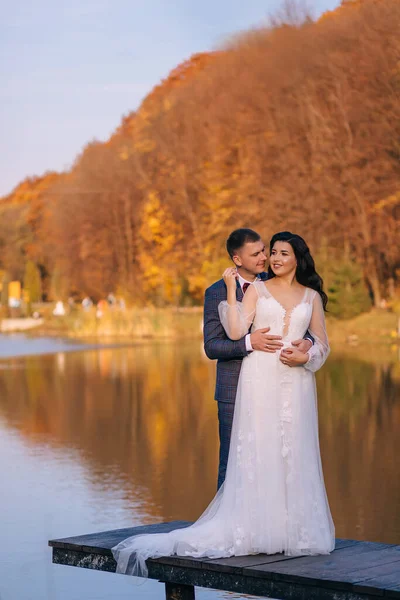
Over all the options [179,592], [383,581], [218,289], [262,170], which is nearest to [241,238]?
[218,289]

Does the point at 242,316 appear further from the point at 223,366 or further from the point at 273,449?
the point at 273,449

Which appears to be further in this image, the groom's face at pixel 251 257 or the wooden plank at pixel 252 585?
the groom's face at pixel 251 257

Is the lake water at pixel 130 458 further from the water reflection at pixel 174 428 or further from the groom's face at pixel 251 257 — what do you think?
the groom's face at pixel 251 257

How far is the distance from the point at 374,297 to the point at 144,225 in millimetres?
21398

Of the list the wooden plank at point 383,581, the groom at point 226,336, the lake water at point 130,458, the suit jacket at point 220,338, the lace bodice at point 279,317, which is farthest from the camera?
the lake water at point 130,458

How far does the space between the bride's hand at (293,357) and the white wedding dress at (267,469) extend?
0.05 metres

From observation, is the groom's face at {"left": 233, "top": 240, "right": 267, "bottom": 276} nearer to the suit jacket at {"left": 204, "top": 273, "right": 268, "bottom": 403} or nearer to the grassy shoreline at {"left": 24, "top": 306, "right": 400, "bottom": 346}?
the suit jacket at {"left": 204, "top": 273, "right": 268, "bottom": 403}

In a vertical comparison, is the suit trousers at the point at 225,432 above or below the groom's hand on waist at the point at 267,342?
below

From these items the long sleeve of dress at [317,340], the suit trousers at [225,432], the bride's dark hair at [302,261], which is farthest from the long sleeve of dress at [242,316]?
the suit trousers at [225,432]

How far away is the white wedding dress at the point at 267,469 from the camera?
19.6 feet

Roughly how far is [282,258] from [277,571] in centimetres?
147

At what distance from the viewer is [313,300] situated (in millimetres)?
6289

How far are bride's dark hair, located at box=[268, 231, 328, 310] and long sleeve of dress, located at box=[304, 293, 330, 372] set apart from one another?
0.07 metres

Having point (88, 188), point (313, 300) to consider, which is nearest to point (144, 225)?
point (88, 188)
